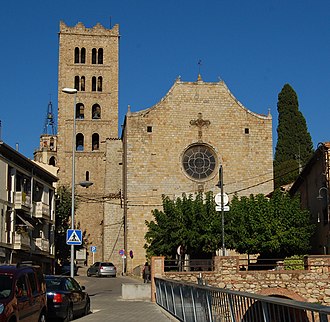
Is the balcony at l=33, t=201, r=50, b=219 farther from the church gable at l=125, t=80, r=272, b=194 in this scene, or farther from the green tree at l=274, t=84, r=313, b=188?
the green tree at l=274, t=84, r=313, b=188

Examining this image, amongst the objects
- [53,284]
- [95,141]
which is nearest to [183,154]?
[95,141]

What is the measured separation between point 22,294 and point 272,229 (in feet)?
79.1

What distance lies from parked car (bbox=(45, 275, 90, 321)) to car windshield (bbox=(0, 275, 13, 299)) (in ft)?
13.4

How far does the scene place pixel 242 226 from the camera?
35.4 meters

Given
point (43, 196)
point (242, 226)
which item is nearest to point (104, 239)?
point (43, 196)

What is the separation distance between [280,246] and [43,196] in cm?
1923

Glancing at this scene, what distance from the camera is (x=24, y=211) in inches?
1572

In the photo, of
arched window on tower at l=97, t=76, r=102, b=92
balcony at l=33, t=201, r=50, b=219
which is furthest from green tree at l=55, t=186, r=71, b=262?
arched window on tower at l=97, t=76, r=102, b=92

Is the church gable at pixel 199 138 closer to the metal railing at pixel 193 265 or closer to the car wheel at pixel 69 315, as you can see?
the metal railing at pixel 193 265

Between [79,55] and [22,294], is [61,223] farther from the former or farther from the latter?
[22,294]

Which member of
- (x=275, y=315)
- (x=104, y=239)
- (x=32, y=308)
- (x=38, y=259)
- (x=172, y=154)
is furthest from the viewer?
(x=104, y=239)

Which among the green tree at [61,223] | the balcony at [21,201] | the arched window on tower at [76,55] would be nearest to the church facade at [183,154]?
the green tree at [61,223]

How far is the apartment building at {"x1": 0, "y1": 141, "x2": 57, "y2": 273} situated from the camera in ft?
Answer: 120

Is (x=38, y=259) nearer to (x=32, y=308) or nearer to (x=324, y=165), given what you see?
(x=324, y=165)
